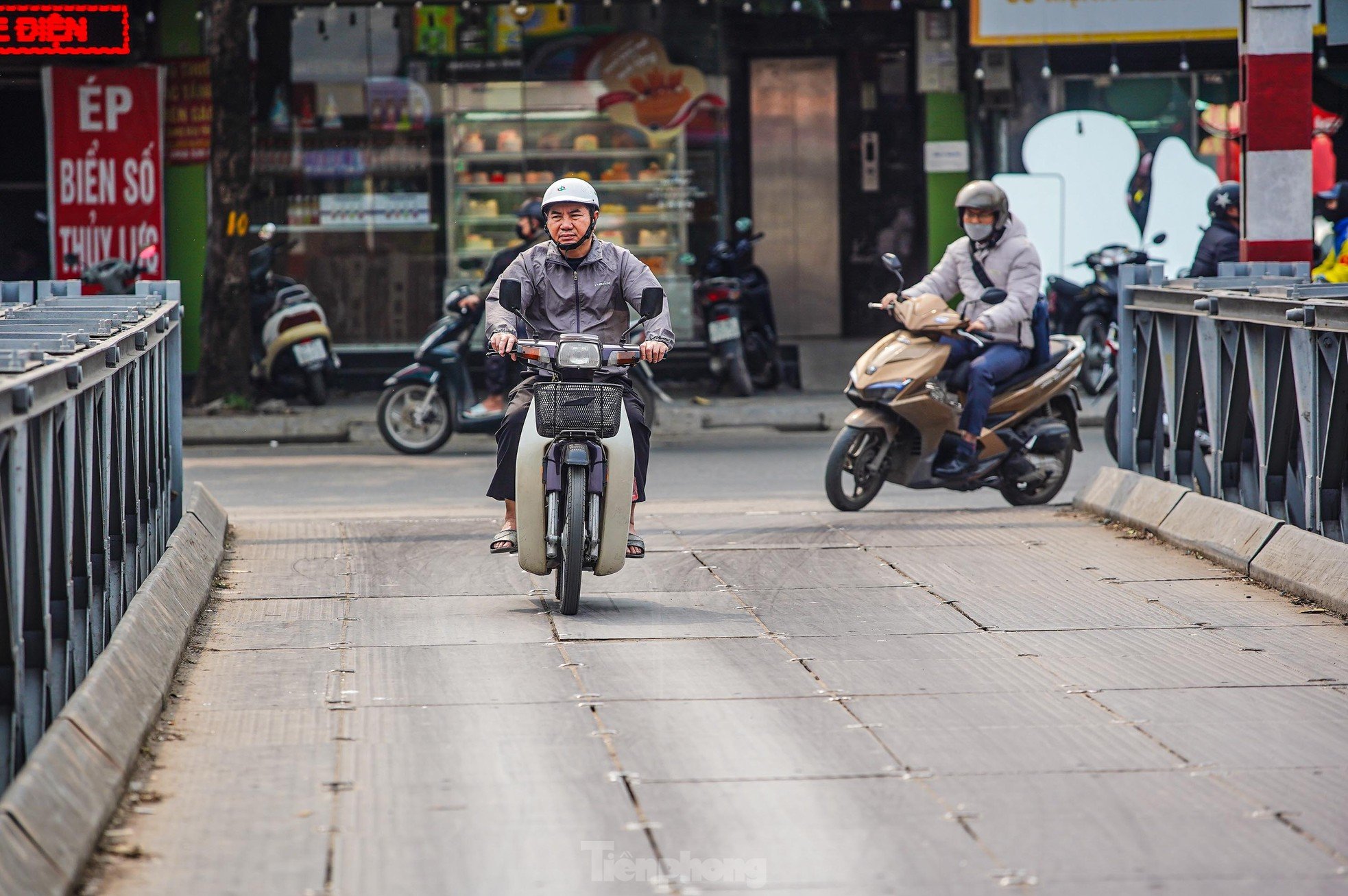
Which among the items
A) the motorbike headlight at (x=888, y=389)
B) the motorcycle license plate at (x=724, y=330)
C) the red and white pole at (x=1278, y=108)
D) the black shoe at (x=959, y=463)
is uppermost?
the red and white pole at (x=1278, y=108)

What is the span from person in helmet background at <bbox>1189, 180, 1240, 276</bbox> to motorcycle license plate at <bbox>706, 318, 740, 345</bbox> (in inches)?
204

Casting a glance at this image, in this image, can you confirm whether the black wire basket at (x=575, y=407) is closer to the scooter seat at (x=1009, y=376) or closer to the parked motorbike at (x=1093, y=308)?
the scooter seat at (x=1009, y=376)

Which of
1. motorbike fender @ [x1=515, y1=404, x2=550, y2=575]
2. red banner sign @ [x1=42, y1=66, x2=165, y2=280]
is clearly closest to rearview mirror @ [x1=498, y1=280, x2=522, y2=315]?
motorbike fender @ [x1=515, y1=404, x2=550, y2=575]

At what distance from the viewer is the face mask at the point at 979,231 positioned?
376 inches

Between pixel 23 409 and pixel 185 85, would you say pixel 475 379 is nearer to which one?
pixel 185 85

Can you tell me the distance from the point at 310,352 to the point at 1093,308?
22.4 feet

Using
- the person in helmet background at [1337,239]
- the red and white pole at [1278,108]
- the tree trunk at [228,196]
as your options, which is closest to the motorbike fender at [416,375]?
the tree trunk at [228,196]

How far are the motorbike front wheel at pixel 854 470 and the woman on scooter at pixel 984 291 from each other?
0.34 meters

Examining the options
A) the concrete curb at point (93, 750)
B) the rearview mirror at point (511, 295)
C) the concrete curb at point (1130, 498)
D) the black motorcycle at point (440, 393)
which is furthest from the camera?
the black motorcycle at point (440, 393)

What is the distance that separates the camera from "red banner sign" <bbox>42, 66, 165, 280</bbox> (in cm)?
1673

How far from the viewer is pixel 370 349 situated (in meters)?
17.5

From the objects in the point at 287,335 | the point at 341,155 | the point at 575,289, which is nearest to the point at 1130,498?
the point at 575,289

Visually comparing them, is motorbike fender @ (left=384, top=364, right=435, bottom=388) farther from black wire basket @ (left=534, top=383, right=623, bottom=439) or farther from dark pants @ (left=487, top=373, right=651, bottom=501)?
black wire basket @ (left=534, top=383, right=623, bottom=439)

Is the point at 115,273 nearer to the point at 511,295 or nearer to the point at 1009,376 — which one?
the point at 1009,376
